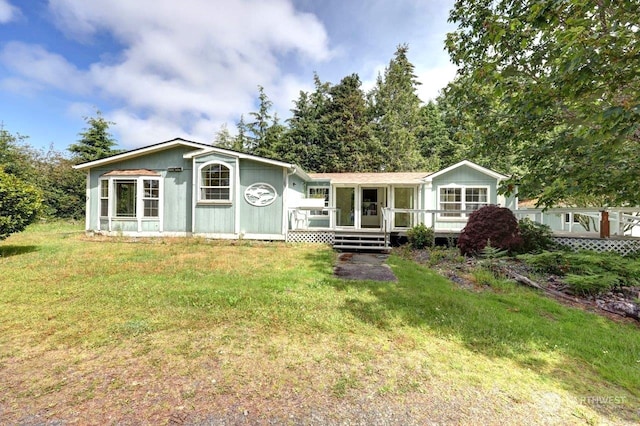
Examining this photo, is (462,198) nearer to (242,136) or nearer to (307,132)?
(307,132)

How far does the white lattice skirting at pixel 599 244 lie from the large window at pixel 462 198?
128 inches

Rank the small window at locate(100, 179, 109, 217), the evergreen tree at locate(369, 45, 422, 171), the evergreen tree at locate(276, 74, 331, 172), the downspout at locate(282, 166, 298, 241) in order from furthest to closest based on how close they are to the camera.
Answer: the evergreen tree at locate(276, 74, 331, 172) → the evergreen tree at locate(369, 45, 422, 171) → the small window at locate(100, 179, 109, 217) → the downspout at locate(282, 166, 298, 241)

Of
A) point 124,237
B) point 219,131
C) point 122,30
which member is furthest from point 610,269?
point 219,131

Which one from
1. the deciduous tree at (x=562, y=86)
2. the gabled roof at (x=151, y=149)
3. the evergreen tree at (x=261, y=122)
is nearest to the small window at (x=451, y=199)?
the deciduous tree at (x=562, y=86)

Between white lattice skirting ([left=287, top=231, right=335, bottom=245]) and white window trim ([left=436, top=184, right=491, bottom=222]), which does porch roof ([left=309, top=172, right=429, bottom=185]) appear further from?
white lattice skirting ([left=287, top=231, right=335, bottom=245])

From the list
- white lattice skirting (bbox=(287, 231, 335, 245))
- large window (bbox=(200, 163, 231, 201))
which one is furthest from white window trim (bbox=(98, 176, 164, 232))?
white lattice skirting (bbox=(287, 231, 335, 245))

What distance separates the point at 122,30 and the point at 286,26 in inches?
262

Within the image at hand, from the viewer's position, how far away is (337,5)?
34.8ft

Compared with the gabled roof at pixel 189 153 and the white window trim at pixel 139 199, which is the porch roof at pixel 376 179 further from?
the white window trim at pixel 139 199

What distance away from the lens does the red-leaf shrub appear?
8211 mm

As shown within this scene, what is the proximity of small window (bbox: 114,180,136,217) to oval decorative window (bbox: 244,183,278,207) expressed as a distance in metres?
4.83

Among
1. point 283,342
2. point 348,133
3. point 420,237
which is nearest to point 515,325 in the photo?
point 283,342

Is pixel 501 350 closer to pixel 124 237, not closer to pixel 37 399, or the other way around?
pixel 37 399

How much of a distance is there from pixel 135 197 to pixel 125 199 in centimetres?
59
